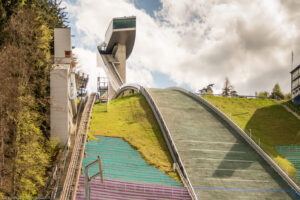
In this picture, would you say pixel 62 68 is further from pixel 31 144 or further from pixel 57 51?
pixel 31 144

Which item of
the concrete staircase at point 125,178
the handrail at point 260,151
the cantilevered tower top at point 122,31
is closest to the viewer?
the concrete staircase at point 125,178

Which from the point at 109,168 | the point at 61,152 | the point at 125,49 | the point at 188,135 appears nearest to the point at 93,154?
the point at 109,168

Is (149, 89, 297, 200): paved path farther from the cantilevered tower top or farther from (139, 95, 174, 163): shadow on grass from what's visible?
the cantilevered tower top

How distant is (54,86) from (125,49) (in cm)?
5042

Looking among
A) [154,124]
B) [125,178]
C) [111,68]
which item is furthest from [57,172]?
[111,68]

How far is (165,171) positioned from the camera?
65.4ft

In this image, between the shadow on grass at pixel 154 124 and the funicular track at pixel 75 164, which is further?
the shadow on grass at pixel 154 124

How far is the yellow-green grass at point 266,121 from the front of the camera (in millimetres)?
25263

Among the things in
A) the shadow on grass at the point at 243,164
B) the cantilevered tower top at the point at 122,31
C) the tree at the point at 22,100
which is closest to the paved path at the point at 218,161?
the shadow on grass at the point at 243,164

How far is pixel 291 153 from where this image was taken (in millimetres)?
23812

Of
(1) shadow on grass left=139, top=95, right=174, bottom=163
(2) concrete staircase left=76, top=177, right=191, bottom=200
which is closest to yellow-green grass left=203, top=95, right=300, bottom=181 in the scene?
(1) shadow on grass left=139, top=95, right=174, bottom=163

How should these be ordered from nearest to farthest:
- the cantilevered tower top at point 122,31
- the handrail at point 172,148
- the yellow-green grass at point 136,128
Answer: the handrail at point 172,148 → the yellow-green grass at point 136,128 → the cantilevered tower top at point 122,31

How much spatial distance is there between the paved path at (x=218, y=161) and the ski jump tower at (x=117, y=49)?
32516mm

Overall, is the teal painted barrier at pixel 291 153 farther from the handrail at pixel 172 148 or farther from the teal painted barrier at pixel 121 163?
the teal painted barrier at pixel 121 163
